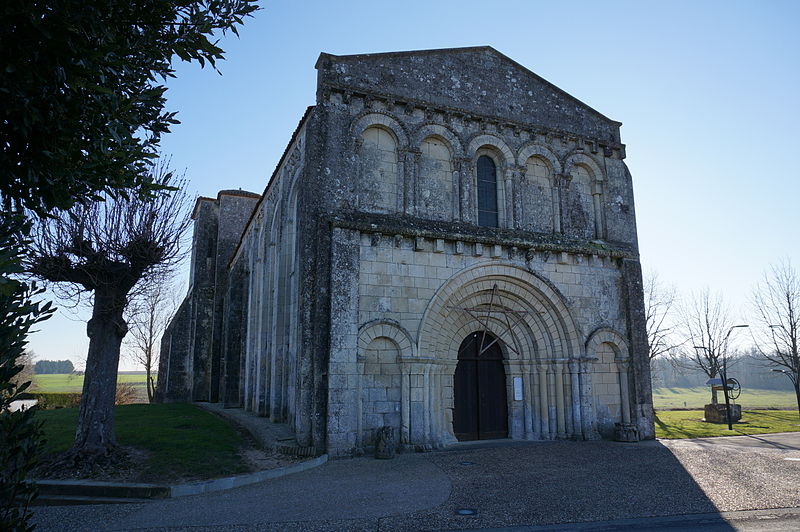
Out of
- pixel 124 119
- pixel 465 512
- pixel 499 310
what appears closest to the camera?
pixel 124 119

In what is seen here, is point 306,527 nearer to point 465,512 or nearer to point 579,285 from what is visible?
point 465,512

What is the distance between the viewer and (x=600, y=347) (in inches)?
566

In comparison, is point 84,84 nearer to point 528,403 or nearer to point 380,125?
point 380,125

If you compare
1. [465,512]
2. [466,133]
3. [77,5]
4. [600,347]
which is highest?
[466,133]

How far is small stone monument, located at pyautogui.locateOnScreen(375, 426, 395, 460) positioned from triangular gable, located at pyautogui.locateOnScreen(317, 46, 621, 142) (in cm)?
847

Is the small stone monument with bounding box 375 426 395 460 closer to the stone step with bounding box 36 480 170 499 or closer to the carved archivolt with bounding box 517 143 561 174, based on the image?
the stone step with bounding box 36 480 170 499

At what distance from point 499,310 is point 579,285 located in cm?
257

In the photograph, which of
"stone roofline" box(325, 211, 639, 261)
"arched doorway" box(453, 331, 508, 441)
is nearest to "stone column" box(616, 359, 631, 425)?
"stone roofline" box(325, 211, 639, 261)

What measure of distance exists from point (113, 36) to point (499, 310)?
37.5 ft

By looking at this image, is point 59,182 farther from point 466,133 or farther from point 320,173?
point 466,133

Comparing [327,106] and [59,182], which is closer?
[59,182]

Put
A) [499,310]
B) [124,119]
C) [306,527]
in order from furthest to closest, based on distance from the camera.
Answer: [499,310]
[306,527]
[124,119]

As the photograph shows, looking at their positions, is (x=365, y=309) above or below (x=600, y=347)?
above

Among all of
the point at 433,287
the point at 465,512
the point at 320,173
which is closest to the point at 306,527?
the point at 465,512
